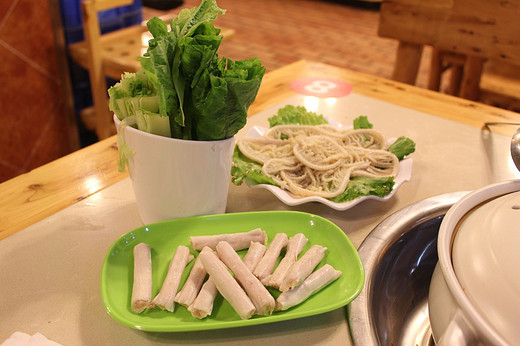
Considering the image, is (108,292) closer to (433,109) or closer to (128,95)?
(128,95)

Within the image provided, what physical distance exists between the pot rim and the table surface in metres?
0.16

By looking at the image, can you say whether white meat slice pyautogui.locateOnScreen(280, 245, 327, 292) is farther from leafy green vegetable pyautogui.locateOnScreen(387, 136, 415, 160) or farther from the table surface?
leafy green vegetable pyautogui.locateOnScreen(387, 136, 415, 160)

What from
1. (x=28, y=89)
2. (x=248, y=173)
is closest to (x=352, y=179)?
(x=248, y=173)

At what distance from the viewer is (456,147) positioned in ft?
3.59

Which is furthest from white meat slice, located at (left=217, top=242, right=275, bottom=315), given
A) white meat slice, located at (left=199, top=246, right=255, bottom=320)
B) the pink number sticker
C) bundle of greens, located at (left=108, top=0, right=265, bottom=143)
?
the pink number sticker

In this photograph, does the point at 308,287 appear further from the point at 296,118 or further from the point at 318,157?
the point at 296,118

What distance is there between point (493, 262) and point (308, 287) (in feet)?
0.74

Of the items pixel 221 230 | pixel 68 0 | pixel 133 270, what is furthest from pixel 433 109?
pixel 68 0

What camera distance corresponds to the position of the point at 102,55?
2.14 m

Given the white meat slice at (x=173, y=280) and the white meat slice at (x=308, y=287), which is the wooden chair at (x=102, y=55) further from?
the white meat slice at (x=308, y=287)

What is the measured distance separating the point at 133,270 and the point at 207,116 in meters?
0.24

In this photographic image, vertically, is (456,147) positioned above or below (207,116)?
below

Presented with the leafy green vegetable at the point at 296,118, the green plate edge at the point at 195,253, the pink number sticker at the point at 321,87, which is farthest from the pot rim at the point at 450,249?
the pink number sticker at the point at 321,87

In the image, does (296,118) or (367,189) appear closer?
(367,189)
